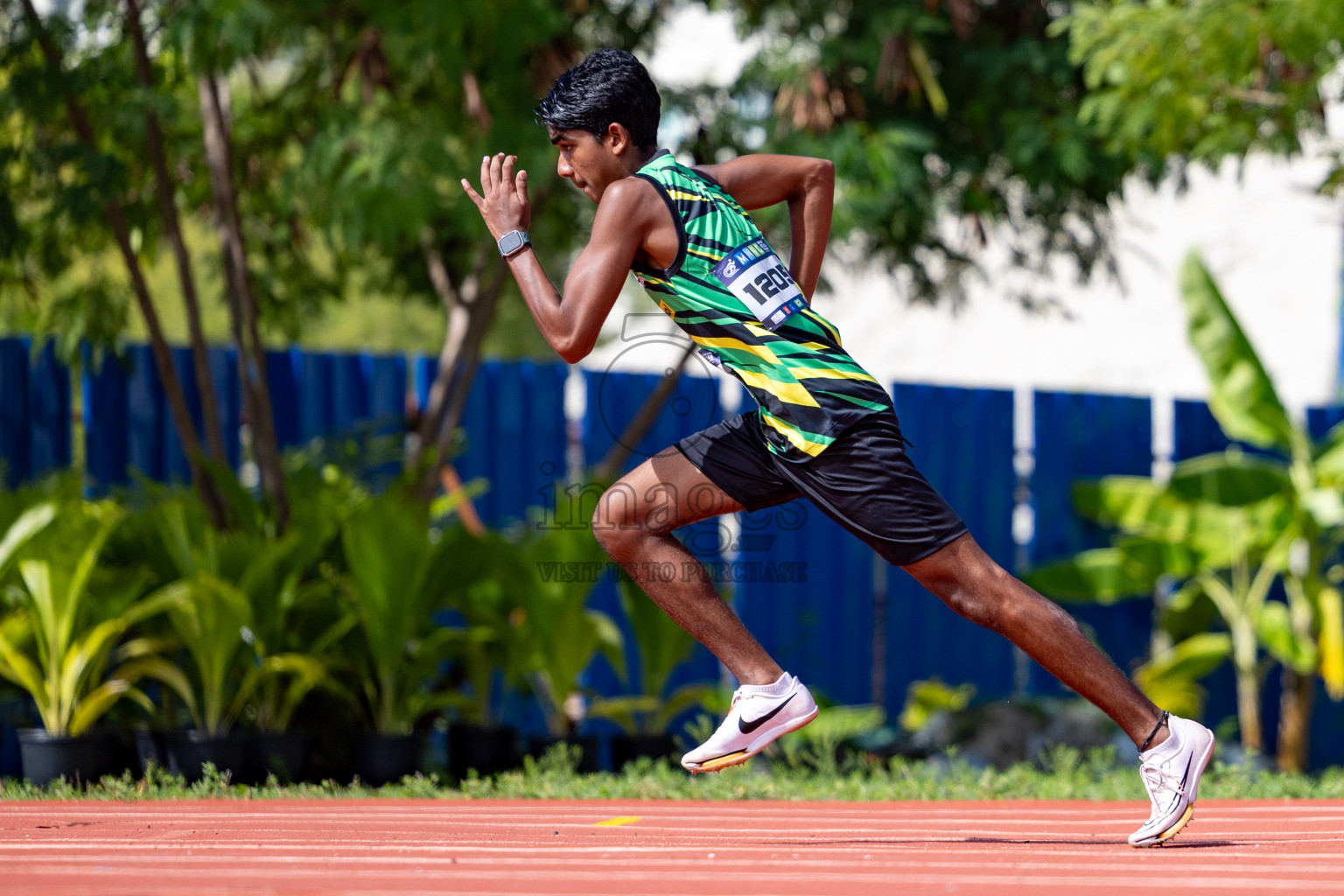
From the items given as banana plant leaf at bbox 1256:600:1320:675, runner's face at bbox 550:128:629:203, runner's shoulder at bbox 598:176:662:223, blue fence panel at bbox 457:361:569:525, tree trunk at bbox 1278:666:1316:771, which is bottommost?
tree trunk at bbox 1278:666:1316:771

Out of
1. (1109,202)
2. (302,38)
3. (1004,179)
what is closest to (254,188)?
(302,38)

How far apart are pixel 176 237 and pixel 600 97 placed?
3.56 m

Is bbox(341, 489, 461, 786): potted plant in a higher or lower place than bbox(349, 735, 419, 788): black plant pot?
higher

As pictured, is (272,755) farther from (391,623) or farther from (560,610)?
(560,610)

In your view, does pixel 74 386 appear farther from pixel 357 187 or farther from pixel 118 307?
pixel 357 187

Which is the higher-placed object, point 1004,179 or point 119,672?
point 1004,179

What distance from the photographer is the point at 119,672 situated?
575 centimetres

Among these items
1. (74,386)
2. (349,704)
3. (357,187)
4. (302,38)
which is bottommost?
(349,704)

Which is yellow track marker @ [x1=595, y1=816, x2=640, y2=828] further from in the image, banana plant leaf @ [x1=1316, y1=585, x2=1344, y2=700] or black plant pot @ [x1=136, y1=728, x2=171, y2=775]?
banana plant leaf @ [x1=1316, y1=585, x2=1344, y2=700]

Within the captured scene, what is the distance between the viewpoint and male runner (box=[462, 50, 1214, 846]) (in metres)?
3.18

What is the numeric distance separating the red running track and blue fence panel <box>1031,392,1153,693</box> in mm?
4524

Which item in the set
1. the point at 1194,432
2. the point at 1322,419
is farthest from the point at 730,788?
the point at 1322,419

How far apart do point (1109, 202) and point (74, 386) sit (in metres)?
5.98

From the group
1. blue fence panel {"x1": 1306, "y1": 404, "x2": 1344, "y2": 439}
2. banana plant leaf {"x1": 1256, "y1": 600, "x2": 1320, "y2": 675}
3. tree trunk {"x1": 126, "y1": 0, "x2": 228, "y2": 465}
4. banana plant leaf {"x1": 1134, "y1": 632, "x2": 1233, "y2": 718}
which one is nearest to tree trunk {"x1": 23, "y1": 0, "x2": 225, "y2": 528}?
tree trunk {"x1": 126, "y1": 0, "x2": 228, "y2": 465}
